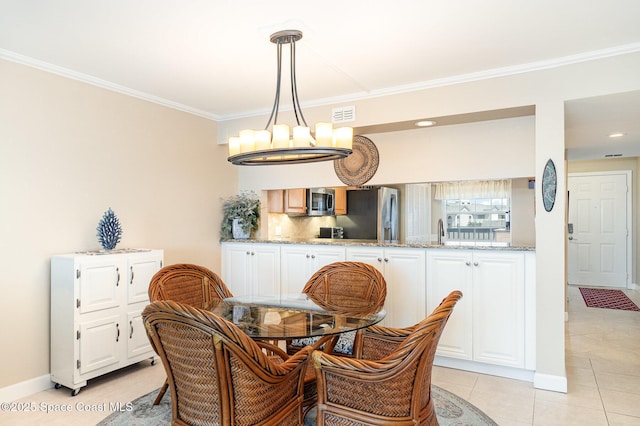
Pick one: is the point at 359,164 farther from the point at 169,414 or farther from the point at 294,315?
the point at 169,414

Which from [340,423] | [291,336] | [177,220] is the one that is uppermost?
[177,220]

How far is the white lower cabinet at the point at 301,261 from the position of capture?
410cm

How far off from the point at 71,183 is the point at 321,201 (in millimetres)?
2753

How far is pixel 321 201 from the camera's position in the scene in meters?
5.23

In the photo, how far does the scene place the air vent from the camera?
395cm

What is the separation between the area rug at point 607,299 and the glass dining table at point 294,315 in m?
5.01

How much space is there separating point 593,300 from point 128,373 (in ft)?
21.5

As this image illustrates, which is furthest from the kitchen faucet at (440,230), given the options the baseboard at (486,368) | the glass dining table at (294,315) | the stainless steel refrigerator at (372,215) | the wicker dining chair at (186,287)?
the wicker dining chair at (186,287)

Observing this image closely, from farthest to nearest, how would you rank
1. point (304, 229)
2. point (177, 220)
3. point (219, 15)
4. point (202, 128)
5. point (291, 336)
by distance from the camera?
point (304, 229) → point (202, 128) → point (177, 220) → point (219, 15) → point (291, 336)

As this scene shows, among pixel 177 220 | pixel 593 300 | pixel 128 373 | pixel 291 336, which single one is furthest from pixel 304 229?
pixel 593 300

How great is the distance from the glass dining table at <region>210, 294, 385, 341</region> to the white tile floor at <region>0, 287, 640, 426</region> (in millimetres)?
1092

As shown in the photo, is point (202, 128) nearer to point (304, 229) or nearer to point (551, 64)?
point (304, 229)

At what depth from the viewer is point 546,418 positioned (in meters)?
2.68

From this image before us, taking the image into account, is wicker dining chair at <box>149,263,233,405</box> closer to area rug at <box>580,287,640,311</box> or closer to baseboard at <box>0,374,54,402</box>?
baseboard at <box>0,374,54,402</box>
